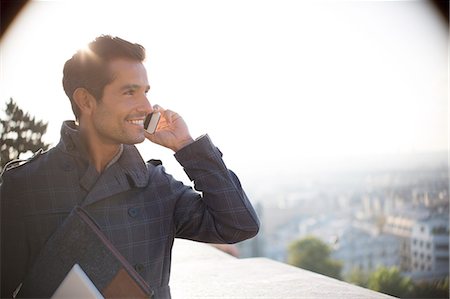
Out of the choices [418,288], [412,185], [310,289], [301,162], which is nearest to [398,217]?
[412,185]

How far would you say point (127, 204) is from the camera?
204cm

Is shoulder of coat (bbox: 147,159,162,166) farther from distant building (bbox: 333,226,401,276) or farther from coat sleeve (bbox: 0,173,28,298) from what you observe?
distant building (bbox: 333,226,401,276)

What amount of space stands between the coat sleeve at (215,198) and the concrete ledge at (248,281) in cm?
222

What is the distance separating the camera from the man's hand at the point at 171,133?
210 cm

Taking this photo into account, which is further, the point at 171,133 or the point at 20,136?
the point at 20,136

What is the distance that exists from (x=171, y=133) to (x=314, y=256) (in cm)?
1497

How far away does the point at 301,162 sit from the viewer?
7519 centimetres

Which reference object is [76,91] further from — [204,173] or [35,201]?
[204,173]

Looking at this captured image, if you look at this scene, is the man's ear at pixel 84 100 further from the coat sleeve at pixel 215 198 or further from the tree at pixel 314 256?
the tree at pixel 314 256

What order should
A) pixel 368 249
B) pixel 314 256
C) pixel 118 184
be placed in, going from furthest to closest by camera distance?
pixel 368 249, pixel 314 256, pixel 118 184

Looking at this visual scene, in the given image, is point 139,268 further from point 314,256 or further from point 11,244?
point 314,256

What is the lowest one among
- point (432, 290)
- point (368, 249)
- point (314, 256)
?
point (368, 249)

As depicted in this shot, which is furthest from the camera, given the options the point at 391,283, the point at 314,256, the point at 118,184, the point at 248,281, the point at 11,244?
the point at 314,256

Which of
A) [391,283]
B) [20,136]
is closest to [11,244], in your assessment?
[20,136]
